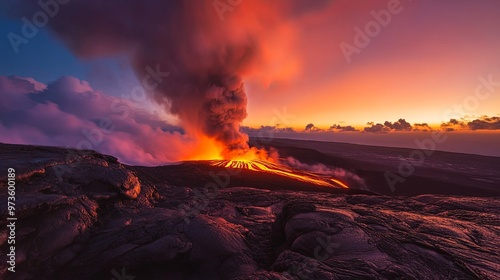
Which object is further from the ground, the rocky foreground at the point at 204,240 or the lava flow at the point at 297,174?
the rocky foreground at the point at 204,240

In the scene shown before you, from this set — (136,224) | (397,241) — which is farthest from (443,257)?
(136,224)

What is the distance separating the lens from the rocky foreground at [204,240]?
5281 mm

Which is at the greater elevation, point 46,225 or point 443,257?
point 46,225

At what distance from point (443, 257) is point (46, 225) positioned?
1144 cm

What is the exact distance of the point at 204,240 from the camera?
768 centimetres

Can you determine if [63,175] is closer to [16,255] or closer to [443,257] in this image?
[16,255]

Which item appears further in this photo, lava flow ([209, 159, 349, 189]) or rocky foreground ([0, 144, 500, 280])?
lava flow ([209, 159, 349, 189])

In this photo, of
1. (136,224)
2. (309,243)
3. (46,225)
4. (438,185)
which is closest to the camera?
(309,243)

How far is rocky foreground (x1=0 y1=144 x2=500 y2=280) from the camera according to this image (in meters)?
5.28

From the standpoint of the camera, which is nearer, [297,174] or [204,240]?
[204,240]

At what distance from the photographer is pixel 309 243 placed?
254 inches

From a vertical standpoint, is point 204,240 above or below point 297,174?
above

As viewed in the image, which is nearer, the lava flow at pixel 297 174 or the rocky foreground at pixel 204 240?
the rocky foreground at pixel 204 240

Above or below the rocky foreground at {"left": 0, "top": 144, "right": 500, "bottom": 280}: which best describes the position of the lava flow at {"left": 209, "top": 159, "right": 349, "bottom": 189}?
below
